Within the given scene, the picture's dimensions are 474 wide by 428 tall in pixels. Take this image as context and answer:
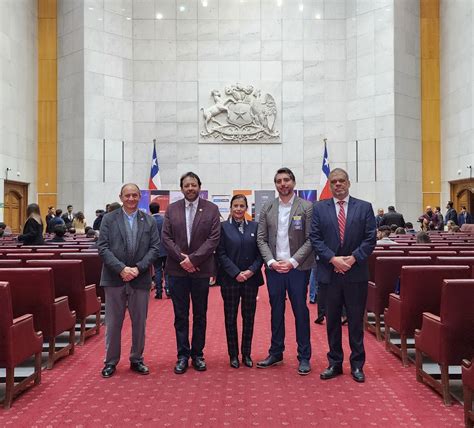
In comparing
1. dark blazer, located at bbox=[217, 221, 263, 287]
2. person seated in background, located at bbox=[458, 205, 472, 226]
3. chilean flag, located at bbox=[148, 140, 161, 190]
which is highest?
chilean flag, located at bbox=[148, 140, 161, 190]

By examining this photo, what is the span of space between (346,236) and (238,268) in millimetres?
930

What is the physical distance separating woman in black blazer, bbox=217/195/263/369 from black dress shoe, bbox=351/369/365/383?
851 mm

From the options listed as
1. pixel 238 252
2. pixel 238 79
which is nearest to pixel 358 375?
pixel 238 252

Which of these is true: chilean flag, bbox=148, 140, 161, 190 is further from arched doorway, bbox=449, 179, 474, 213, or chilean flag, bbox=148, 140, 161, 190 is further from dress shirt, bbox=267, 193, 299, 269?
dress shirt, bbox=267, 193, 299, 269

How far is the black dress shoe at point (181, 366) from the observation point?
3959mm

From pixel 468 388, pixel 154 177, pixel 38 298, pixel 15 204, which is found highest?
pixel 154 177

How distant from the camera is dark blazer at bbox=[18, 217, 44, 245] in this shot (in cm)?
664

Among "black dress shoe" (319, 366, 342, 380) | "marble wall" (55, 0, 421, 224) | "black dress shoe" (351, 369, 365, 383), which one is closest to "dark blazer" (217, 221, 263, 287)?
"black dress shoe" (319, 366, 342, 380)

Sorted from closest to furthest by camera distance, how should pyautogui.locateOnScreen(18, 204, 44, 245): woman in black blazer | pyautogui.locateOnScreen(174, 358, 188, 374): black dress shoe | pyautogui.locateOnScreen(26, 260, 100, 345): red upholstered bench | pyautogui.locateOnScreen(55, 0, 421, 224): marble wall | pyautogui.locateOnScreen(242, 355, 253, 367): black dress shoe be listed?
pyautogui.locateOnScreen(174, 358, 188, 374): black dress shoe
pyautogui.locateOnScreen(242, 355, 253, 367): black dress shoe
pyautogui.locateOnScreen(26, 260, 100, 345): red upholstered bench
pyautogui.locateOnScreen(18, 204, 44, 245): woman in black blazer
pyautogui.locateOnScreen(55, 0, 421, 224): marble wall

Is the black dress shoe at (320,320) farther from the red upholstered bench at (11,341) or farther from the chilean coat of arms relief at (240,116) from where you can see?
the chilean coat of arms relief at (240,116)

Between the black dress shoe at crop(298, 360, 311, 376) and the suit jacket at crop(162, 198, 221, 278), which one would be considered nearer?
the black dress shoe at crop(298, 360, 311, 376)

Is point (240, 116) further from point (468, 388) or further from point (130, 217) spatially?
point (468, 388)

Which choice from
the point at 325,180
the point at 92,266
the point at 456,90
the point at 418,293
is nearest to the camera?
the point at 418,293

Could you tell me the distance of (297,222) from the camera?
4133mm
